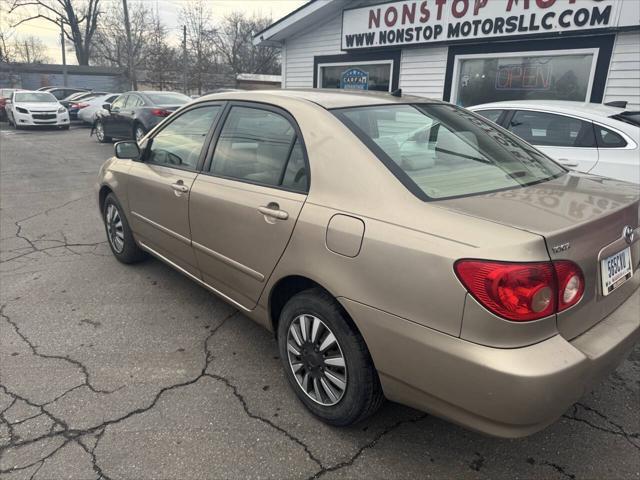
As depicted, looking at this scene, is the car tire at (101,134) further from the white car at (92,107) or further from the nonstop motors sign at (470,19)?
the nonstop motors sign at (470,19)

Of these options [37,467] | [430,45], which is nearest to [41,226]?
[37,467]

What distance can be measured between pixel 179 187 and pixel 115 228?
5.11 feet

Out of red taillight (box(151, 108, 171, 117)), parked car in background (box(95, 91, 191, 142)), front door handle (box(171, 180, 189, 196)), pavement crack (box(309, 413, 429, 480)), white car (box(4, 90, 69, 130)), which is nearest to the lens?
pavement crack (box(309, 413, 429, 480))

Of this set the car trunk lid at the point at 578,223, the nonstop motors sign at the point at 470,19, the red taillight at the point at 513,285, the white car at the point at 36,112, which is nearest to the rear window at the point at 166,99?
the nonstop motors sign at the point at 470,19

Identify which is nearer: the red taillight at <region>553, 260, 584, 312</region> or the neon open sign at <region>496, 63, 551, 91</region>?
the red taillight at <region>553, 260, 584, 312</region>

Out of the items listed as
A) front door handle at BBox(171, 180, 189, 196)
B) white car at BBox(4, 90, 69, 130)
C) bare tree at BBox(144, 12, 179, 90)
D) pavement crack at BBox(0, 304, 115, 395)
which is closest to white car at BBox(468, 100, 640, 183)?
front door handle at BBox(171, 180, 189, 196)

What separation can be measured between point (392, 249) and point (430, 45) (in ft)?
28.3

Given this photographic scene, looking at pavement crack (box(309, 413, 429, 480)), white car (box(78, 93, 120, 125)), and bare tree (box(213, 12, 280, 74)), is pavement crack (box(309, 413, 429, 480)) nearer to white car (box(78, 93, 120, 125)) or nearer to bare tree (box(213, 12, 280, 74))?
white car (box(78, 93, 120, 125))

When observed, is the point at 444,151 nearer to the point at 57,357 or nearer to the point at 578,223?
the point at 578,223

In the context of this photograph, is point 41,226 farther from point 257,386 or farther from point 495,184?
point 495,184

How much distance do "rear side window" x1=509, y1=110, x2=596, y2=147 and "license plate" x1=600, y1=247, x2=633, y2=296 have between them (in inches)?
132

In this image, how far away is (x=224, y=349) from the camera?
3.07 m

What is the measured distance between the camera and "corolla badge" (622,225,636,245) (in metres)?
2.00

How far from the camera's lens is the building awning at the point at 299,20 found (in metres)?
10.7
